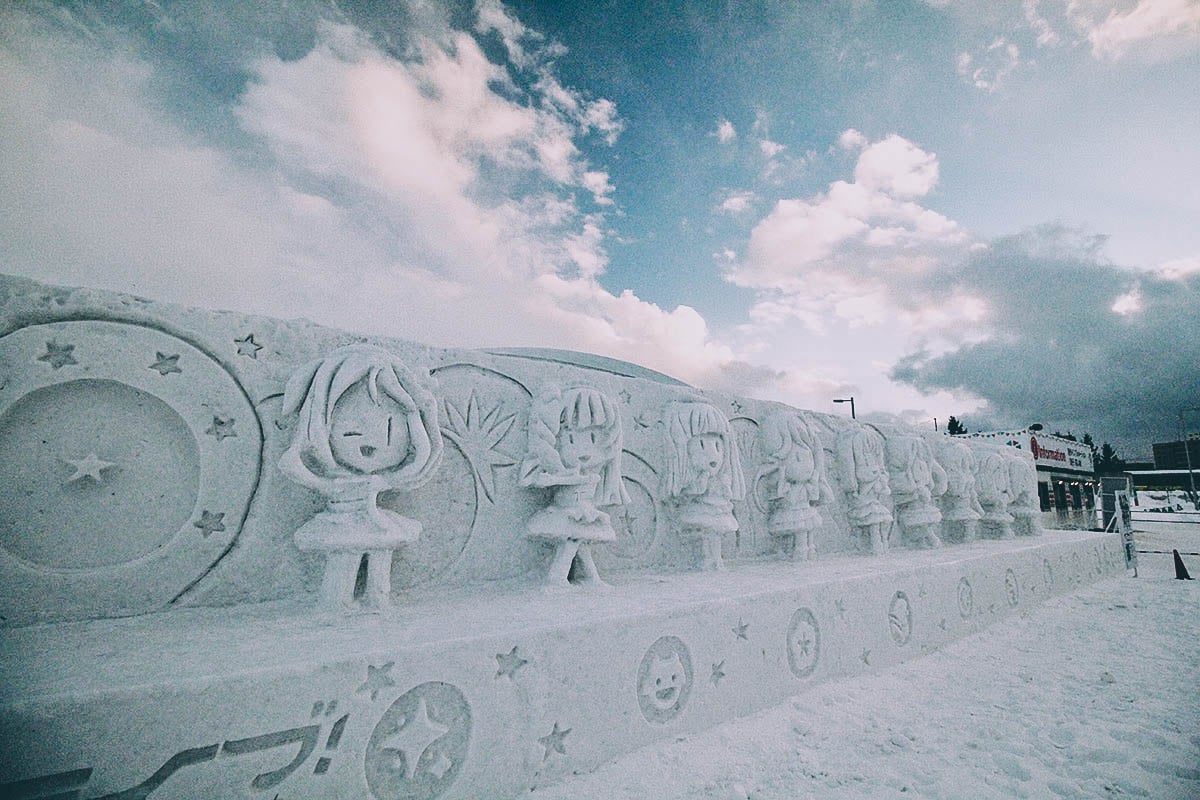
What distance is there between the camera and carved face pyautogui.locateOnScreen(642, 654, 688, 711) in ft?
6.76

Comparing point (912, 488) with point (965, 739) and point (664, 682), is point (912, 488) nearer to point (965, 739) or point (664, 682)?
point (965, 739)

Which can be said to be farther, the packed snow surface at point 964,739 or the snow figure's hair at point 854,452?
the snow figure's hair at point 854,452

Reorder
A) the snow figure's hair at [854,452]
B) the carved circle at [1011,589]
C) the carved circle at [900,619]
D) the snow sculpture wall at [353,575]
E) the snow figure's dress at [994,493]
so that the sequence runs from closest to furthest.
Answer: the snow sculpture wall at [353,575] → the carved circle at [900,619] → the carved circle at [1011,589] → the snow figure's hair at [854,452] → the snow figure's dress at [994,493]

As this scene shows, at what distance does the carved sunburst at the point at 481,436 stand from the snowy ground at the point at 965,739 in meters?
1.42

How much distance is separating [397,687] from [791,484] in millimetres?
3207

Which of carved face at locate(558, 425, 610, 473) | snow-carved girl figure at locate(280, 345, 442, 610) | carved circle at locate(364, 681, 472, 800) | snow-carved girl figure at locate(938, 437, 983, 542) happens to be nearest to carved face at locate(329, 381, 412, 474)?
snow-carved girl figure at locate(280, 345, 442, 610)

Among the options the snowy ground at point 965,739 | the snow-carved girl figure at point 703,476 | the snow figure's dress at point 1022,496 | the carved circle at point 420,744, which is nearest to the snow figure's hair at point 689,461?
the snow-carved girl figure at point 703,476

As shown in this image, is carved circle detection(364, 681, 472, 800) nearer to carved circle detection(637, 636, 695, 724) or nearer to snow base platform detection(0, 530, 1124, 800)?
snow base platform detection(0, 530, 1124, 800)

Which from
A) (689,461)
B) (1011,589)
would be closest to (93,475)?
(689,461)

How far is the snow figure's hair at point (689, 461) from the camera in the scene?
331cm

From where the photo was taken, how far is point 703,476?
3.29 meters

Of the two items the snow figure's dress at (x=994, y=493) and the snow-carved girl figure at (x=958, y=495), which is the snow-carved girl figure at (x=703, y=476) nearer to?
the snow-carved girl figure at (x=958, y=495)

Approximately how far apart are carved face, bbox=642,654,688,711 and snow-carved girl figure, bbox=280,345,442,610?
1112 mm

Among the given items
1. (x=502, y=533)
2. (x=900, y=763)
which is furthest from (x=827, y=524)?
(x=502, y=533)
